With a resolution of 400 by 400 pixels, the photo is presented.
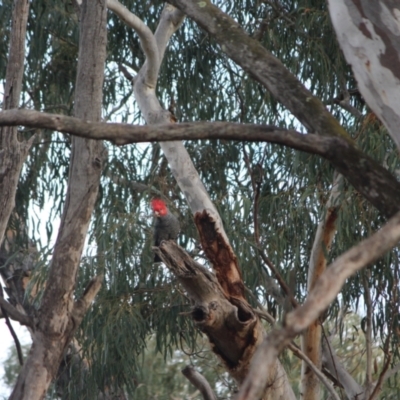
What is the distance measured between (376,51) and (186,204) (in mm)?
3694

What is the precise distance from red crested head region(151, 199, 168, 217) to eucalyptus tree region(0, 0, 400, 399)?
185 mm

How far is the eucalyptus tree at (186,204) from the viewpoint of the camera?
9.75ft

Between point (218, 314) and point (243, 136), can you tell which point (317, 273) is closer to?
point (218, 314)

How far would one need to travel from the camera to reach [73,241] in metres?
2.77

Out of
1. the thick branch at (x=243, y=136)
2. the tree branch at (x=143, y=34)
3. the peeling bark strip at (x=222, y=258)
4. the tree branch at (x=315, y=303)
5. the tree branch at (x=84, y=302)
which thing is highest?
the tree branch at (x=143, y=34)

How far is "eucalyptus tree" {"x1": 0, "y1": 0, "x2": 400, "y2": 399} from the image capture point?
2973mm

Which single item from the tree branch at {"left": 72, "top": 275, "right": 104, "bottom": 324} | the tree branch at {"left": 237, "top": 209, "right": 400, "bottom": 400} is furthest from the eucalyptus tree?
the tree branch at {"left": 237, "top": 209, "right": 400, "bottom": 400}

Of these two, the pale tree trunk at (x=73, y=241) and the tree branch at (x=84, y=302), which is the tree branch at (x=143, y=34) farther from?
the tree branch at (x=84, y=302)

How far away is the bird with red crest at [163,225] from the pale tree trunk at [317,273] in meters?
0.83

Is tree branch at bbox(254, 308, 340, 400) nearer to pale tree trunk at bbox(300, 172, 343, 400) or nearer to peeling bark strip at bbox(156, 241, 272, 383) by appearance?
peeling bark strip at bbox(156, 241, 272, 383)

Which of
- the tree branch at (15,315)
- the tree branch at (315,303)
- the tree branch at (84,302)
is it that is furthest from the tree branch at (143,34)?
the tree branch at (315,303)

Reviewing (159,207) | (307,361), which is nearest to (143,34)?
(159,207)

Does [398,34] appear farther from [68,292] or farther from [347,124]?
[347,124]

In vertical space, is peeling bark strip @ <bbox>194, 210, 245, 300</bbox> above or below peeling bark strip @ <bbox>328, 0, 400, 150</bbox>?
above
